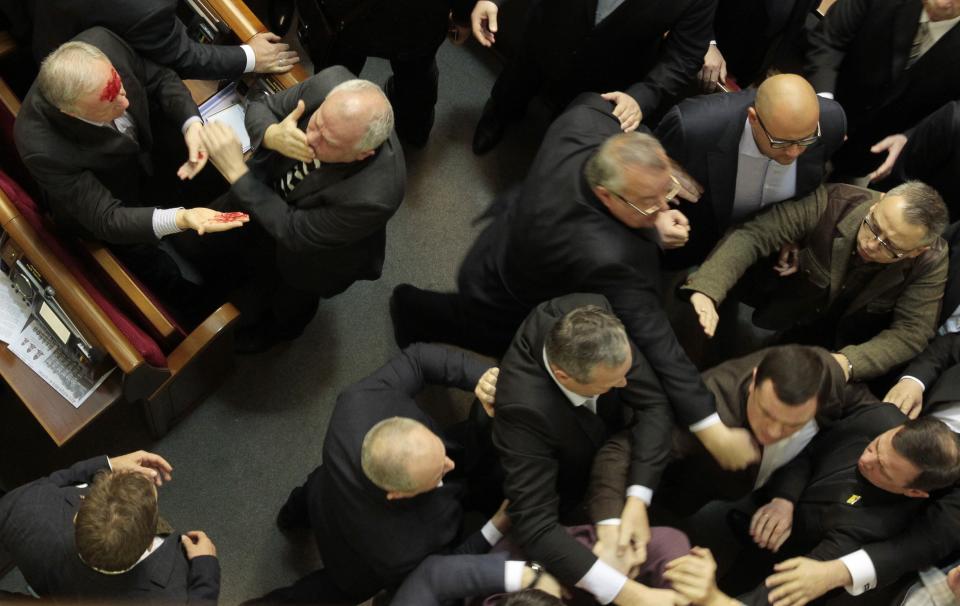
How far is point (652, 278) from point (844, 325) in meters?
0.97

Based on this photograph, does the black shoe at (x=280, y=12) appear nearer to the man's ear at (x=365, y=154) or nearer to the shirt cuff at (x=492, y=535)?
the man's ear at (x=365, y=154)

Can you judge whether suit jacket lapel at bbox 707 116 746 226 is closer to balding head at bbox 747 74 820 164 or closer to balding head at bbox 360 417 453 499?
balding head at bbox 747 74 820 164

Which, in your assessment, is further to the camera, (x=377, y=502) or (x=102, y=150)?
(x=102, y=150)

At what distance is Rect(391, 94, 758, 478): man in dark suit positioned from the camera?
277 cm

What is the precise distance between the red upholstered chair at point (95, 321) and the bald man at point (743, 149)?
5.60 ft

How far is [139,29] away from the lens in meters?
2.97

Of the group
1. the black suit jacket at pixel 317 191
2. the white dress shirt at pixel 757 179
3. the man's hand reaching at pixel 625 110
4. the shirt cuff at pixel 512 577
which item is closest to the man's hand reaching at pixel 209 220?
the black suit jacket at pixel 317 191

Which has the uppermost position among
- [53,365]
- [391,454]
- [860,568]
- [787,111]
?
[53,365]

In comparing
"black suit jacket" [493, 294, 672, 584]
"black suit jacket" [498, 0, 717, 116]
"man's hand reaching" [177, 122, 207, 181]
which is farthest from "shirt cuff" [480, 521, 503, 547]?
"black suit jacket" [498, 0, 717, 116]

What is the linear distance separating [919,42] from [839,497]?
5.86 ft

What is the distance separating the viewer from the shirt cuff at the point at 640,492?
9.24 ft

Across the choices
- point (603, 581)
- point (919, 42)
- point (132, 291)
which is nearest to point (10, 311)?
point (132, 291)

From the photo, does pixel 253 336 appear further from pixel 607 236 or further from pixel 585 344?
pixel 585 344

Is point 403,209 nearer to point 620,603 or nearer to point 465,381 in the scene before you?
point 465,381
